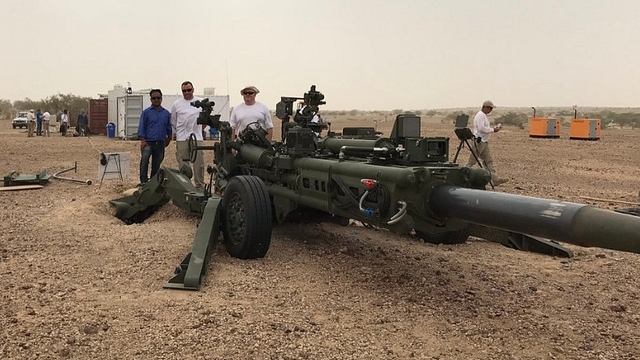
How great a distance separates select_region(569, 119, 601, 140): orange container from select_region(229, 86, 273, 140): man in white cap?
82.7 ft

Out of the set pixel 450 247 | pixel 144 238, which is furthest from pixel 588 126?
pixel 144 238

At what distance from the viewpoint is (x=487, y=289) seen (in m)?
5.65

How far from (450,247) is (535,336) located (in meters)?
2.76

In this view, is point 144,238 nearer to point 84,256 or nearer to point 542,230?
point 84,256

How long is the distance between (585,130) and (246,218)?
27645 millimetres

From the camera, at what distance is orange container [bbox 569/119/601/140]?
30.0 metres

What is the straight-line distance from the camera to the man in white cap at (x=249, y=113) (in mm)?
8508

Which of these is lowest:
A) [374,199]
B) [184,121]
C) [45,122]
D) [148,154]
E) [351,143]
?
[374,199]

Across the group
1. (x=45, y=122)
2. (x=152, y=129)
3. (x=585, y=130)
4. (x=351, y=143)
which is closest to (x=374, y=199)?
(x=351, y=143)

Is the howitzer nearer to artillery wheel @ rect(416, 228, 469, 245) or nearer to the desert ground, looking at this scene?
artillery wheel @ rect(416, 228, 469, 245)

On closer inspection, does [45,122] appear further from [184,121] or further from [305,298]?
[305,298]

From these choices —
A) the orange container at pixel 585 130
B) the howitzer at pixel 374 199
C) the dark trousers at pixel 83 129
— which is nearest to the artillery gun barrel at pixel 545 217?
the howitzer at pixel 374 199

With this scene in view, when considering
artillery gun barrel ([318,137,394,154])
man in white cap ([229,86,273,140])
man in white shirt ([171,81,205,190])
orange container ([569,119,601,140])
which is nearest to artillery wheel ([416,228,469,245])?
artillery gun barrel ([318,137,394,154])

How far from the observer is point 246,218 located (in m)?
6.12
